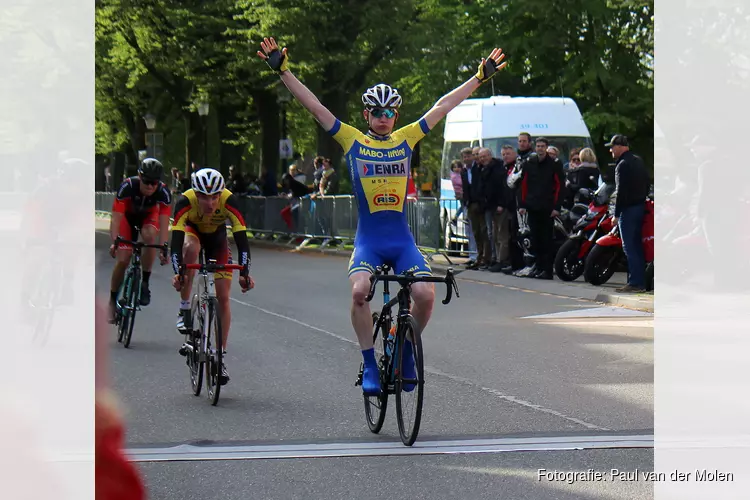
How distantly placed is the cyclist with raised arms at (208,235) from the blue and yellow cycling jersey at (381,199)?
1.56 metres

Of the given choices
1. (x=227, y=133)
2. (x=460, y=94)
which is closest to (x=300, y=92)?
(x=460, y=94)

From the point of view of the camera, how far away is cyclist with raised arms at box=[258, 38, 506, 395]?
8.01 meters

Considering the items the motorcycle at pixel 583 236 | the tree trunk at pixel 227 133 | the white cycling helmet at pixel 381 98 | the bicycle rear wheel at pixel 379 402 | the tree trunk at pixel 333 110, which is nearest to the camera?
the bicycle rear wheel at pixel 379 402

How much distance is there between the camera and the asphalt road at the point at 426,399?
21.8 feet

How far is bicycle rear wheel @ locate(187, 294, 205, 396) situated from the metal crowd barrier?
1390 cm

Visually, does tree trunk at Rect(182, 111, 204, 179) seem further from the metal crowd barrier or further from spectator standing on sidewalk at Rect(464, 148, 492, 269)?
spectator standing on sidewalk at Rect(464, 148, 492, 269)

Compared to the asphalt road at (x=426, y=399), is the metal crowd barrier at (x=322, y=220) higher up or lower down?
higher up

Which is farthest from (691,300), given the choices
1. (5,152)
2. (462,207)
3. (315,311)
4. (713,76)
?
(5,152)

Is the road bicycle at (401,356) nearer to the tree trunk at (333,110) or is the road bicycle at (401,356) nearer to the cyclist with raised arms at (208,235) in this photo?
the cyclist with raised arms at (208,235)

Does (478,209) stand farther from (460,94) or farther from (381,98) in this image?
(381,98)

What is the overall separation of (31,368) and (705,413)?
5337 mm

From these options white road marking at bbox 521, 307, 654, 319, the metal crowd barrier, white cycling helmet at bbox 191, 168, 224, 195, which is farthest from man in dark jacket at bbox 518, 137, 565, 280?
white cycling helmet at bbox 191, 168, 224, 195

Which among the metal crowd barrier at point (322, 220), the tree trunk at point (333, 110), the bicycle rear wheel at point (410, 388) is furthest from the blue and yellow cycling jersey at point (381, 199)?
the tree trunk at point (333, 110)

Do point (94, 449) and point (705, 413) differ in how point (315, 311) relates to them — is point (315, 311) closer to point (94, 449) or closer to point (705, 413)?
point (705, 413)
